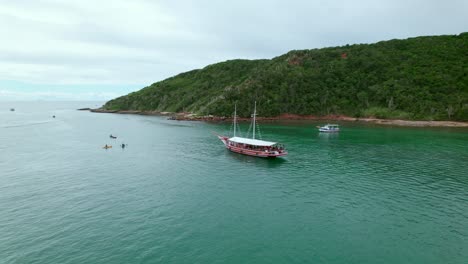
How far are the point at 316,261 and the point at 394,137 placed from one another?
104873 millimetres

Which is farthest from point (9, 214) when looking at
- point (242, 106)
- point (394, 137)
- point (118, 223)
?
point (242, 106)

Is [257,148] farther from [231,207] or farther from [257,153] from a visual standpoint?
[231,207]

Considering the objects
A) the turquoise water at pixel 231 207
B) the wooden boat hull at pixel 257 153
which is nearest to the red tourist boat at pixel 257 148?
the wooden boat hull at pixel 257 153

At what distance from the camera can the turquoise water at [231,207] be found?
106 feet

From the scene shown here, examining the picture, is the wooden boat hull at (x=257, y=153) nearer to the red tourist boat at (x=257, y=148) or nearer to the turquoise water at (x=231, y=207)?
the red tourist boat at (x=257, y=148)

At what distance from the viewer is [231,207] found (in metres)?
44.8

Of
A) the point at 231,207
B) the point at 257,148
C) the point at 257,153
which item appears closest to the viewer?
the point at 231,207

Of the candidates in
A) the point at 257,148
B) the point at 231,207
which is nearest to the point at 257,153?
the point at 257,148

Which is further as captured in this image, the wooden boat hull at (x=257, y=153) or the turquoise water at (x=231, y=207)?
the wooden boat hull at (x=257, y=153)

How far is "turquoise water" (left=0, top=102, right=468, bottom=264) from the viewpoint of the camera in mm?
32406

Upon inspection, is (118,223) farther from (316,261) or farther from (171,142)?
(171,142)

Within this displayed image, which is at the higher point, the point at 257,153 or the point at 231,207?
the point at 257,153

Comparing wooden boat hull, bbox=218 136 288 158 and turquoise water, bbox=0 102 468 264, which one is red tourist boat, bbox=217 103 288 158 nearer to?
wooden boat hull, bbox=218 136 288 158

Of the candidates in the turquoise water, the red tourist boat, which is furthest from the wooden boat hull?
the turquoise water
